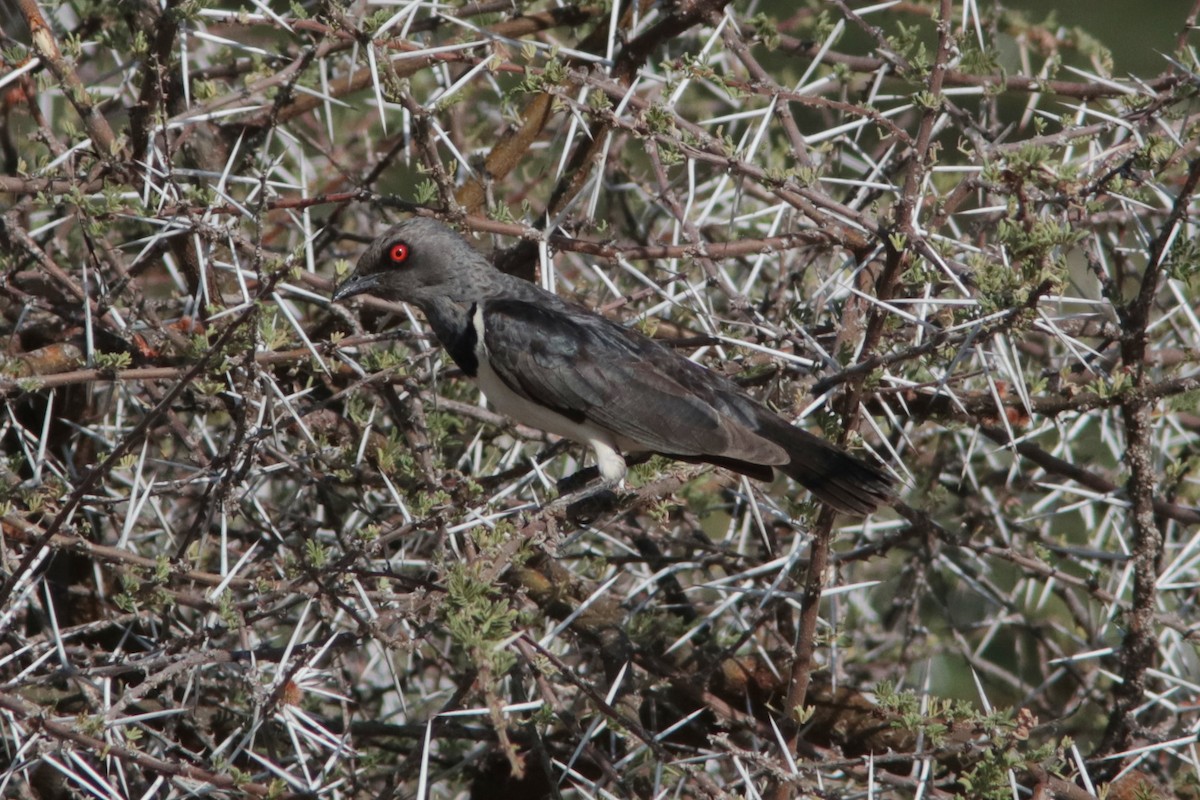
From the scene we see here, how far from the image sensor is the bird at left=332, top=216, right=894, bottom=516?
14.3 feet

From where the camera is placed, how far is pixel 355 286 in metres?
4.23

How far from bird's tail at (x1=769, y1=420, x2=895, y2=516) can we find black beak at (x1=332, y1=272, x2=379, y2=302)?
1532mm

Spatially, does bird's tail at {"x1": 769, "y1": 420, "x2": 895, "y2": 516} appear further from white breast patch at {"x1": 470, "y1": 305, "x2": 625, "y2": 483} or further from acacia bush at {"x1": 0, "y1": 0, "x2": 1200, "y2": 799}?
white breast patch at {"x1": 470, "y1": 305, "x2": 625, "y2": 483}

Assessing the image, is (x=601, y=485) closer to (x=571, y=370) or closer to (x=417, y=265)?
(x=571, y=370)

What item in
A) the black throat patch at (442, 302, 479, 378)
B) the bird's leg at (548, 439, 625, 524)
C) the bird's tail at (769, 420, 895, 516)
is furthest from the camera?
the black throat patch at (442, 302, 479, 378)

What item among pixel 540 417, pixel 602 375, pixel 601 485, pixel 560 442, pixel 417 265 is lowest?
pixel 560 442

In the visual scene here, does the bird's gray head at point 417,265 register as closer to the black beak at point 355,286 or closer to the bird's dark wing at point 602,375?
the black beak at point 355,286

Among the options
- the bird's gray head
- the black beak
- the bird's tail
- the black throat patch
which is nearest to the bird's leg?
the black throat patch

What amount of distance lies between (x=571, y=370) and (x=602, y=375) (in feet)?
0.37

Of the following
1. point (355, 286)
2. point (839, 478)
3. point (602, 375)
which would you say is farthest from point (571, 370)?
point (839, 478)

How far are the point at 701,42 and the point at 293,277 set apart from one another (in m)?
2.43

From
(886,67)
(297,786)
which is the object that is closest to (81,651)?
(297,786)

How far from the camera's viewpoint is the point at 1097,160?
12.7ft

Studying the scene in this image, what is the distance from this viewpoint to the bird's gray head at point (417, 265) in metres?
4.44
